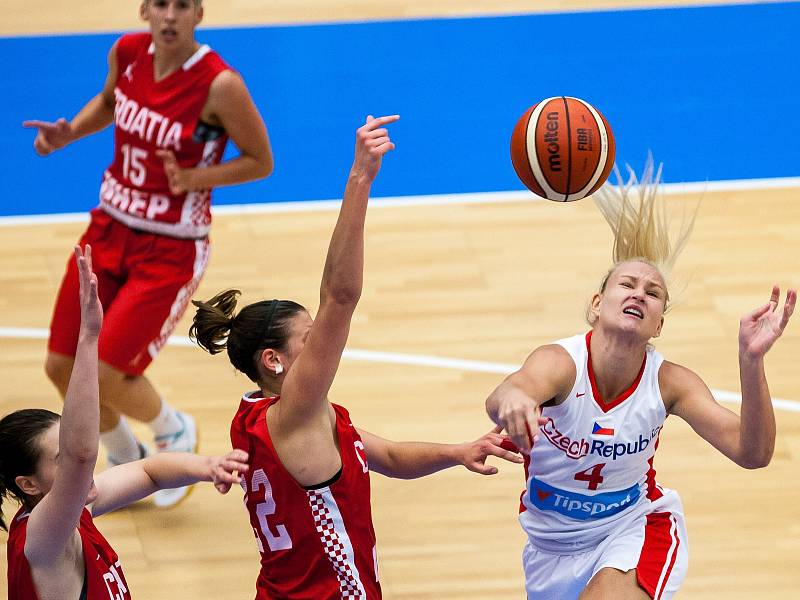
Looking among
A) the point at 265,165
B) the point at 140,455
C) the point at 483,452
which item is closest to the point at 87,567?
the point at 483,452

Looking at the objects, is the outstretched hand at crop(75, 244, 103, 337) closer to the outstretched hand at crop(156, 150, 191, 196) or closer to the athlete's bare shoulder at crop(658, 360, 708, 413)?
the athlete's bare shoulder at crop(658, 360, 708, 413)

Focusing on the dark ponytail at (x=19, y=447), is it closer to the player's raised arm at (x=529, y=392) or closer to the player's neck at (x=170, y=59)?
the player's raised arm at (x=529, y=392)

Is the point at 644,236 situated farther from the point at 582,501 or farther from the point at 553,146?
the point at 582,501

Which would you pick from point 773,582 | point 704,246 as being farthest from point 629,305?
point 704,246

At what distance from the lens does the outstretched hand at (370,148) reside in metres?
Answer: 3.29

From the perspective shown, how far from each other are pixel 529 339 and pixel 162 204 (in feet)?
7.19

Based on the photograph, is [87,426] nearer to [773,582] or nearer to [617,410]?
[617,410]

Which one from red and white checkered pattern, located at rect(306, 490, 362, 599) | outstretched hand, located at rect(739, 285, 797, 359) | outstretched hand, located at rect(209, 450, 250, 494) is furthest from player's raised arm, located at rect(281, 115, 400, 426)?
outstretched hand, located at rect(739, 285, 797, 359)

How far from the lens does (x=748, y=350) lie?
3.98 meters

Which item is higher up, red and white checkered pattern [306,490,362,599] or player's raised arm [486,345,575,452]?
player's raised arm [486,345,575,452]

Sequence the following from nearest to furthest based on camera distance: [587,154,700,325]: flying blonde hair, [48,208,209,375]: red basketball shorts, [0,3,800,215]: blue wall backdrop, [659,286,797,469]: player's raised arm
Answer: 1. [659,286,797,469]: player's raised arm
2. [587,154,700,325]: flying blonde hair
3. [48,208,209,375]: red basketball shorts
4. [0,3,800,215]: blue wall backdrop

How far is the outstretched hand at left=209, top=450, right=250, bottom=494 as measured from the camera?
364 cm

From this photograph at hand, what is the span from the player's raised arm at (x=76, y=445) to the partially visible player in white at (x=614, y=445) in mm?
1402

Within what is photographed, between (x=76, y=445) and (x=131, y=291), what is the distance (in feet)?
7.39
